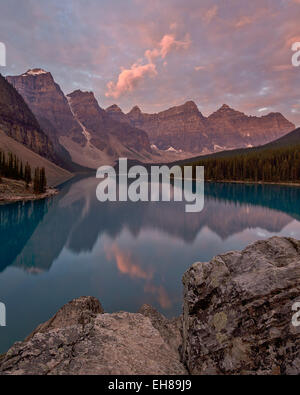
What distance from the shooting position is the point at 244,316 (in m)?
4.69

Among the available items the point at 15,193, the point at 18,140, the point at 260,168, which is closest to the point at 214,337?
the point at 15,193

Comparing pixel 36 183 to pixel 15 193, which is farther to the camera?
pixel 36 183

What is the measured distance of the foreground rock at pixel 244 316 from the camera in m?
4.18

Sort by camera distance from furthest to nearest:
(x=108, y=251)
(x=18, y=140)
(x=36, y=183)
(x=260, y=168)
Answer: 1. (x=18, y=140)
2. (x=260, y=168)
3. (x=36, y=183)
4. (x=108, y=251)

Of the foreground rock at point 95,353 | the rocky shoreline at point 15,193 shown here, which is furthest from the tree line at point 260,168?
the foreground rock at point 95,353

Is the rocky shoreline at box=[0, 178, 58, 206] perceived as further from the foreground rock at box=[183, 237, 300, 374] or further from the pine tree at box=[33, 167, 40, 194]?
the foreground rock at box=[183, 237, 300, 374]

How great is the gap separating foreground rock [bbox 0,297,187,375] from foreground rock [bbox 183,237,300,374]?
932 millimetres

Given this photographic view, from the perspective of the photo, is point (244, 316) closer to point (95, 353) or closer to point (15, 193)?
point (95, 353)

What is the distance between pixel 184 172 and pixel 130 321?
592 feet

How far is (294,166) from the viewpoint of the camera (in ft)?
358

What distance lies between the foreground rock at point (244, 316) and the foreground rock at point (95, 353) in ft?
3.06

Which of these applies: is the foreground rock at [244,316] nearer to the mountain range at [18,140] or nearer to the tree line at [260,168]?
the tree line at [260,168]

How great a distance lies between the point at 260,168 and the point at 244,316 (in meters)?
138
